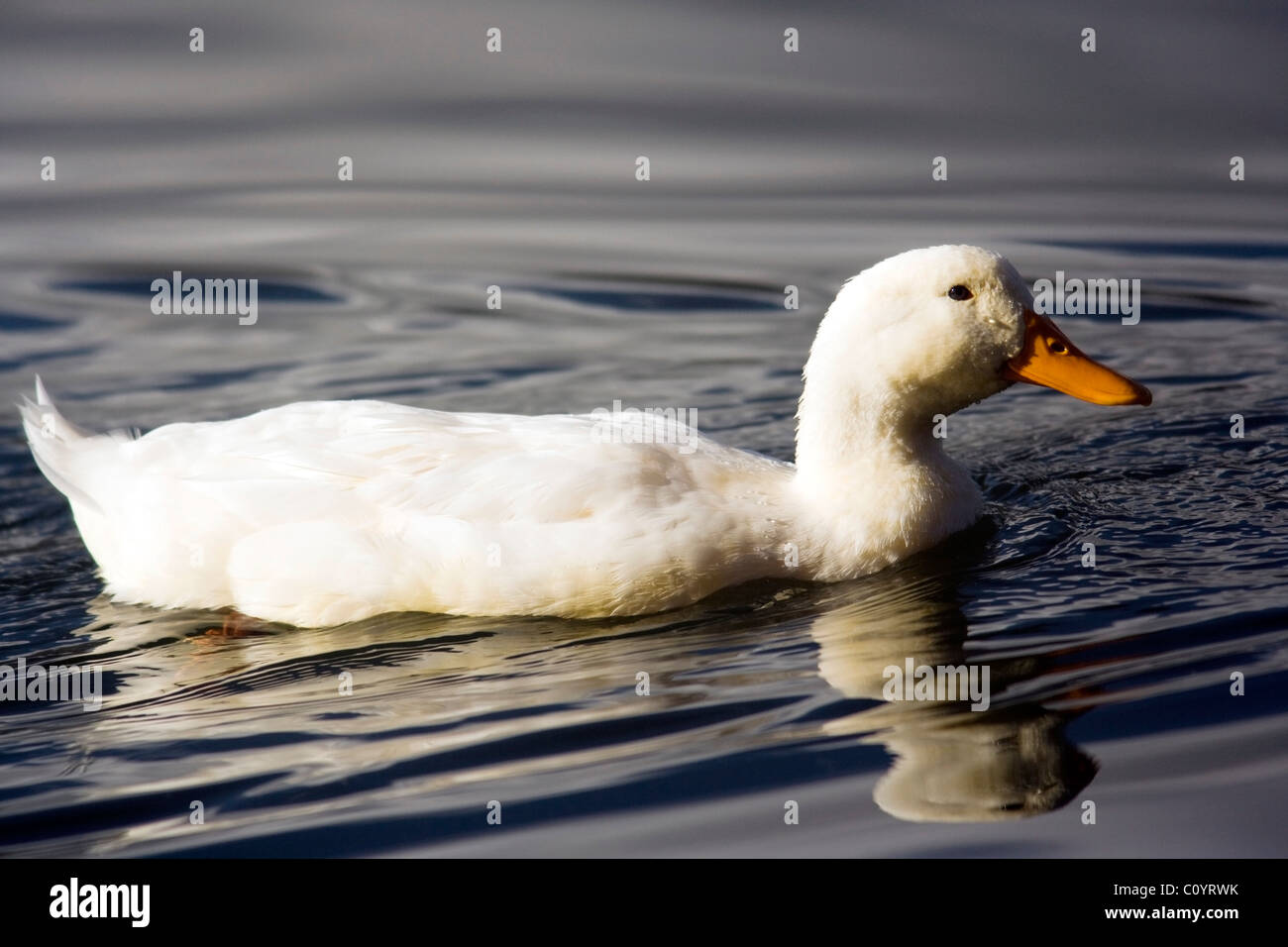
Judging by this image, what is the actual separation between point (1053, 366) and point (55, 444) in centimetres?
381

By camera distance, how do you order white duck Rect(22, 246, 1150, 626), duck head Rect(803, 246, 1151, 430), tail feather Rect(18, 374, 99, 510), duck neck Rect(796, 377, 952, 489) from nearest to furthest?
white duck Rect(22, 246, 1150, 626) → duck head Rect(803, 246, 1151, 430) → duck neck Rect(796, 377, 952, 489) → tail feather Rect(18, 374, 99, 510)

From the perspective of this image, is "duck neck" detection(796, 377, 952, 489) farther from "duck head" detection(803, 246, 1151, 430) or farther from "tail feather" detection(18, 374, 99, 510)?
"tail feather" detection(18, 374, 99, 510)

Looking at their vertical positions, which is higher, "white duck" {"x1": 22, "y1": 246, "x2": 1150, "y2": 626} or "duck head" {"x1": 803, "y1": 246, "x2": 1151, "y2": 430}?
"duck head" {"x1": 803, "y1": 246, "x2": 1151, "y2": 430}

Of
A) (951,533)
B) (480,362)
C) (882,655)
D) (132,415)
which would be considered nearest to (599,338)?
(480,362)

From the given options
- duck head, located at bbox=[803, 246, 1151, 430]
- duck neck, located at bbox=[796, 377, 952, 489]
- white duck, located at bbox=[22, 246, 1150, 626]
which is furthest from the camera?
duck neck, located at bbox=[796, 377, 952, 489]

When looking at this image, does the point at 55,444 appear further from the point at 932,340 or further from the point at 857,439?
the point at 932,340

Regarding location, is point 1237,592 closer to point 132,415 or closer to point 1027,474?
point 1027,474

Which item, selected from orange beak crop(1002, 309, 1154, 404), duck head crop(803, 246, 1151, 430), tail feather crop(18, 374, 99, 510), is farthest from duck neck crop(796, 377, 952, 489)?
tail feather crop(18, 374, 99, 510)

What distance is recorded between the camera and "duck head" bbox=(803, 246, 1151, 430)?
541 cm

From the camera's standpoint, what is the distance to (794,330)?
31.4 ft

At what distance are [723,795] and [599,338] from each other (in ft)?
19.1

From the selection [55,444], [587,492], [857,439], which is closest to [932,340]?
[857,439]

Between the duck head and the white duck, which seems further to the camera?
the duck head

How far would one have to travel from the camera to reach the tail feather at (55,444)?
597 centimetres
